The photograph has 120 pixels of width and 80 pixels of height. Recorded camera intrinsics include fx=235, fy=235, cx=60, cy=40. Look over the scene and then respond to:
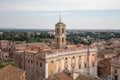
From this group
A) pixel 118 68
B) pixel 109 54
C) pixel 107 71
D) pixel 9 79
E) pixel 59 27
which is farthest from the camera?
pixel 109 54

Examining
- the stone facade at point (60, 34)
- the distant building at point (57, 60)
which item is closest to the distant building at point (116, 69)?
the distant building at point (57, 60)

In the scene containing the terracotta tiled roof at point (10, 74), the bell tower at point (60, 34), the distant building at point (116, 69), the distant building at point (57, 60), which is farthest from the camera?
the bell tower at point (60, 34)

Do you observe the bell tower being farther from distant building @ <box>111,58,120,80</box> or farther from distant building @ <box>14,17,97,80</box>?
distant building @ <box>111,58,120,80</box>

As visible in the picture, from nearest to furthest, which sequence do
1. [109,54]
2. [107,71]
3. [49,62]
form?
1. [49,62]
2. [107,71]
3. [109,54]

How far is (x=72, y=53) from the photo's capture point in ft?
132

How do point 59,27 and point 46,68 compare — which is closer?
point 46,68

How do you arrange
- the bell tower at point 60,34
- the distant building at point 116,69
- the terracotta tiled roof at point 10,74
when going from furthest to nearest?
the bell tower at point 60,34, the distant building at point 116,69, the terracotta tiled roof at point 10,74

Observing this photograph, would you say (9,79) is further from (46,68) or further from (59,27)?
(59,27)

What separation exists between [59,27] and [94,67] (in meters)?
10.2

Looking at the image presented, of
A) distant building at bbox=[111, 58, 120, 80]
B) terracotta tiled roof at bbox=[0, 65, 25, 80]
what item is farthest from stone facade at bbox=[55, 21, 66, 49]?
terracotta tiled roof at bbox=[0, 65, 25, 80]

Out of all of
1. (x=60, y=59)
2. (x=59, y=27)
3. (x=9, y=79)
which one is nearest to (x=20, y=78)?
(x=9, y=79)

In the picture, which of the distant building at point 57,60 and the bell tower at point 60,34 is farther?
the bell tower at point 60,34

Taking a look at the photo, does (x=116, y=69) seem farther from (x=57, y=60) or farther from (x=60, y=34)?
(x=60, y=34)

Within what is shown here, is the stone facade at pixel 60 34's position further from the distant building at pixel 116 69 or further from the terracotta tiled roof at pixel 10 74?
the terracotta tiled roof at pixel 10 74
